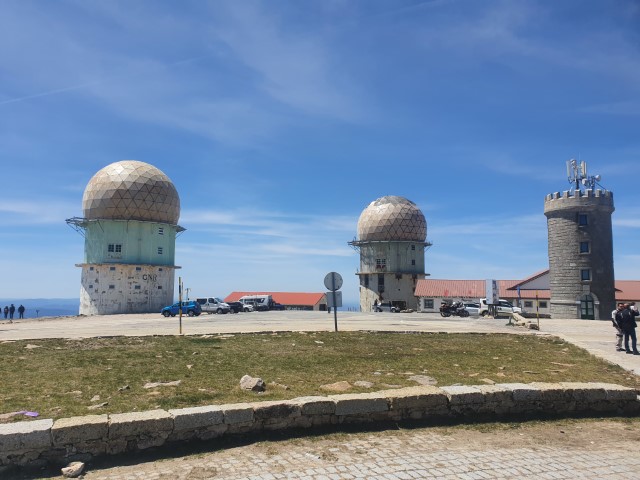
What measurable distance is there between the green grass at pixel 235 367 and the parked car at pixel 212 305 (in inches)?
1094

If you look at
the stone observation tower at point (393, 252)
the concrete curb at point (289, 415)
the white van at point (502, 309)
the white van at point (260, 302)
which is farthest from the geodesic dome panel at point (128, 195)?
the concrete curb at point (289, 415)

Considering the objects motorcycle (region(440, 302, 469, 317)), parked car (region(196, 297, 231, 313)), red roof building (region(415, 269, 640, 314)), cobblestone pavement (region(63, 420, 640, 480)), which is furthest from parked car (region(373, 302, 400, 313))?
cobblestone pavement (region(63, 420, 640, 480))

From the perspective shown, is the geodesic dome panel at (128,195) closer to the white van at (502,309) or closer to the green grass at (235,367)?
the green grass at (235,367)

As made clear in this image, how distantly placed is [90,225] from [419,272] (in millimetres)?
42050

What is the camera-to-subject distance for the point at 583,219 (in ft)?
132

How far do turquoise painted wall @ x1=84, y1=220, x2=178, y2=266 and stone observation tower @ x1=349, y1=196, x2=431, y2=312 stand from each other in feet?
97.9

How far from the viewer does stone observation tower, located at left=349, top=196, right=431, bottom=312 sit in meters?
65.8

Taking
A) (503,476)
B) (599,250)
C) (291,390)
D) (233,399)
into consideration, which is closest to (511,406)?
(503,476)

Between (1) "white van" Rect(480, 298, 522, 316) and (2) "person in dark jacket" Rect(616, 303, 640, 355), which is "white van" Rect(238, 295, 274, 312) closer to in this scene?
(1) "white van" Rect(480, 298, 522, 316)

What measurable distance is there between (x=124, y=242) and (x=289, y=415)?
4503cm

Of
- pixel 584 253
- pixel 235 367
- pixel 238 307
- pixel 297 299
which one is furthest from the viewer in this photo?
pixel 297 299

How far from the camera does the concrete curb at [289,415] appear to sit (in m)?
5.59

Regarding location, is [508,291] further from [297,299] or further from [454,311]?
[297,299]

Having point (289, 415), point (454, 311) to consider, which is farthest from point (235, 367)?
point (454, 311)
